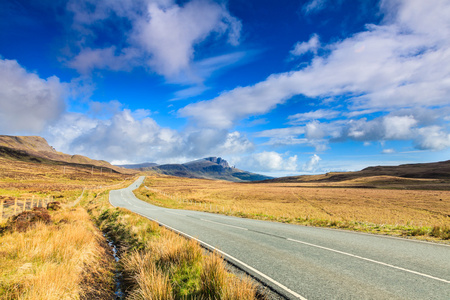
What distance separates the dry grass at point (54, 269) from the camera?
484 centimetres

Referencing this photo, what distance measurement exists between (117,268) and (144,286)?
3.86 meters

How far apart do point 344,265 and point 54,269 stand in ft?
26.7

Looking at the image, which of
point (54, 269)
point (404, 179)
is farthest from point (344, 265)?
point (404, 179)

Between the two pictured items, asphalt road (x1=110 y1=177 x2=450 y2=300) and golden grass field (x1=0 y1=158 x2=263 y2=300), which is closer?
golden grass field (x1=0 y1=158 x2=263 y2=300)

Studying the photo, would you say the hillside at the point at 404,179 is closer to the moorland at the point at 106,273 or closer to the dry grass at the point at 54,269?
the moorland at the point at 106,273

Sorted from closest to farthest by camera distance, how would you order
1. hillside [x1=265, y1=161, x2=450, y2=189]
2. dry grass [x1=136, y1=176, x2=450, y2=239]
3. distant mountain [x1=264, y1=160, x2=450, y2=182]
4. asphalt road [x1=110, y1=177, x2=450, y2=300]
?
asphalt road [x1=110, y1=177, x2=450, y2=300] < dry grass [x1=136, y1=176, x2=450, y2=239] < hillside [x1=265, y1=161, x2=450, y2=189] < distant mountain [x1=264, y1=160, x2=450, y2=182]

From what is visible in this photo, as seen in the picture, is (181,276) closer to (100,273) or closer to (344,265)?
(100,273)

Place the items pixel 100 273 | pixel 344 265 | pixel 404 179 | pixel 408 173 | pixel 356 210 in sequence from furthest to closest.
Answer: pixel 408 173 < pixel 404 179 < pixel 356 210 < pixel 100 273 < pixel 344 265

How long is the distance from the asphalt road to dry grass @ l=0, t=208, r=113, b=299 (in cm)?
424

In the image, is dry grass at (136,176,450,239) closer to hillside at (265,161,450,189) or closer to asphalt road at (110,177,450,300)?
asphalt road at (110,177,450,300)

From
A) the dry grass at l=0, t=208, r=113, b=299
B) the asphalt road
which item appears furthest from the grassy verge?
the asphalt road

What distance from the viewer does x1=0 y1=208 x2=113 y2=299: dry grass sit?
4.84m

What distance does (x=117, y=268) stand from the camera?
8.58m

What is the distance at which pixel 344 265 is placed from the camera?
7047 mm
